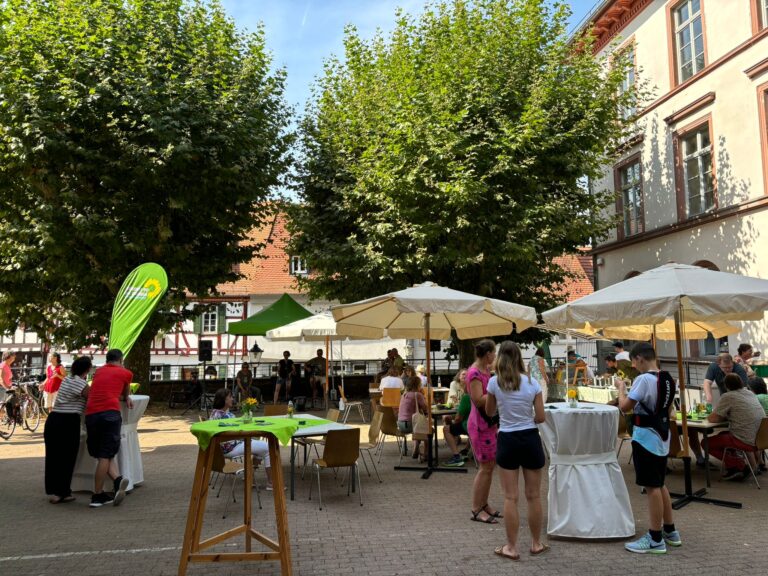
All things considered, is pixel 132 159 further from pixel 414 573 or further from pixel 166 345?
pixel 166 345

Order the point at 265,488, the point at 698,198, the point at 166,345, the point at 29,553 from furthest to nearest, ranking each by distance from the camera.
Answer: the point at 166,345 → the point at 698,198 → the point at 265,488 → the point at 29,553

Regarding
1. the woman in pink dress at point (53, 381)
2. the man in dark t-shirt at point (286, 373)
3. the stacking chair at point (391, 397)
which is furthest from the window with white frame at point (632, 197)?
the woman in pink dress at point (53, 381)

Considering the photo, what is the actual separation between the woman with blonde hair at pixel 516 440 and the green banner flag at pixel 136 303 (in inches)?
199

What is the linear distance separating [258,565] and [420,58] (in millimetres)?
15328

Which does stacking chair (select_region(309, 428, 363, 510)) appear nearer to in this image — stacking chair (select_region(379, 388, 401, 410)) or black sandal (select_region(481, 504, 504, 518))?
black sandal (select_region(481, 504, 504, 518))

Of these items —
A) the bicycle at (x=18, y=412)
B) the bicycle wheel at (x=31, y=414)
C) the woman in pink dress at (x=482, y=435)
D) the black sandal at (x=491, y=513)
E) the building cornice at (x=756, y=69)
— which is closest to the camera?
the woman in pink dress at (x=482, y=435)

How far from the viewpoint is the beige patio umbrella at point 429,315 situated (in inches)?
324

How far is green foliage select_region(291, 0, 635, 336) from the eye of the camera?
1496 cm

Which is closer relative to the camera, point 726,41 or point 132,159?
point 132,159

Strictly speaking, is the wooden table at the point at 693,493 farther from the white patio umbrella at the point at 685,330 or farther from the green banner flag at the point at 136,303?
the green banner flag at the point at 136,303

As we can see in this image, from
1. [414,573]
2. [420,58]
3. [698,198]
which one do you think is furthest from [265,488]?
[698,198]

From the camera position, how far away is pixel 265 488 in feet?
25.4

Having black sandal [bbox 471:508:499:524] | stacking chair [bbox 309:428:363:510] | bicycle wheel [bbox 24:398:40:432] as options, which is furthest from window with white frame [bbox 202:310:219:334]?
black sandal [bbox 471:508:499:524]

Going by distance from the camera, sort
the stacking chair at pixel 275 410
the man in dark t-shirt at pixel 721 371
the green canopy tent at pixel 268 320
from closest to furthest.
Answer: the man in dark t-shirt at pixel 721 371
the stacking chair at pixel 275 410
the green canopy tent at pixel 268 320
